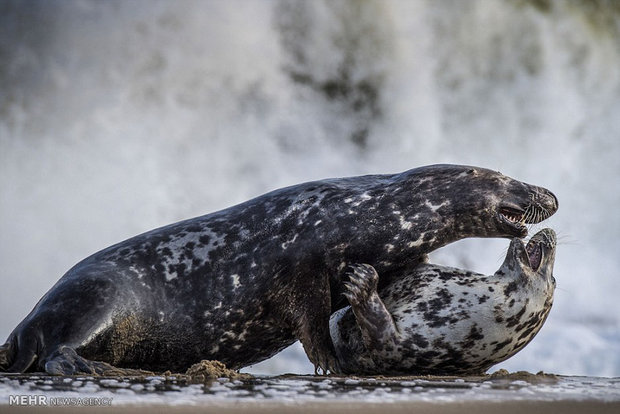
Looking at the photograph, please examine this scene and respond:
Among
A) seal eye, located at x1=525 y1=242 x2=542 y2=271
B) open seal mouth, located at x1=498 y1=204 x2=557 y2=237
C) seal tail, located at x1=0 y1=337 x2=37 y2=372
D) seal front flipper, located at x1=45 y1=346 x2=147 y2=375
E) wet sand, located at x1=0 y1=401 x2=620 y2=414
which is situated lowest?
wet sand, located at x1=0 y1=401 x2=620 y2=414

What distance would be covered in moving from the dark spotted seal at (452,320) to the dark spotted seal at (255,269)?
1.21 feet

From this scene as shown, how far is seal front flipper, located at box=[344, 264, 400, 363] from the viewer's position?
244 inches

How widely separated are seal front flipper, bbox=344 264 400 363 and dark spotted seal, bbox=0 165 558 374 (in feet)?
1.13

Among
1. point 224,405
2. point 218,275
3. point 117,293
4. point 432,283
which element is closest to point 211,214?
point 218,275

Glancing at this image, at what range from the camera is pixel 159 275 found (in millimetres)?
6680

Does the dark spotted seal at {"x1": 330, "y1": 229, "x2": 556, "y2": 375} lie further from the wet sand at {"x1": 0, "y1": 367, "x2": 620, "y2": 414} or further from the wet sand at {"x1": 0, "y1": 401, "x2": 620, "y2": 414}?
the wet sand at {"x1": 0, "y1": 401, "x2": 620, "y2": 414}

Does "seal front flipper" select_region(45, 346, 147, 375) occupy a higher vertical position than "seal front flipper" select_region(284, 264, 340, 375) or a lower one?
lower

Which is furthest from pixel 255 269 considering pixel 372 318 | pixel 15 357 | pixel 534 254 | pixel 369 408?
pixel 369 408

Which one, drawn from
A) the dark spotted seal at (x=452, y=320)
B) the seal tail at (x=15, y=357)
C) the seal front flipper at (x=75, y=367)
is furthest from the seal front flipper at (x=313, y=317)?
the seal tail at (x=15, y=357)

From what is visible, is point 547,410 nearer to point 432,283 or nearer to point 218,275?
point 432,283

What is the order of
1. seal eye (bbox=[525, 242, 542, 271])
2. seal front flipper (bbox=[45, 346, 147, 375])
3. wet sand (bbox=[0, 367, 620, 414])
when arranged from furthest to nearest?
seal eye (bbox=[525, 242, 542, 271]) → seal front flipper (bbox=[45, 346, 147, 375]) → wet sand (bbox=[0, 367, 620, 414])

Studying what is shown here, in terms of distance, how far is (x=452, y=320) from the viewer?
20.4ft

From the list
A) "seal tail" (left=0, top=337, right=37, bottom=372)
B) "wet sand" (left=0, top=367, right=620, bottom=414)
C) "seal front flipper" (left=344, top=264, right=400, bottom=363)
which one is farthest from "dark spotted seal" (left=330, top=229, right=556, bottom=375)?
"seal tail" (left=0, top=337, right=37, bottom=372)

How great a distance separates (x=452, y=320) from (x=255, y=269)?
1702 mm
